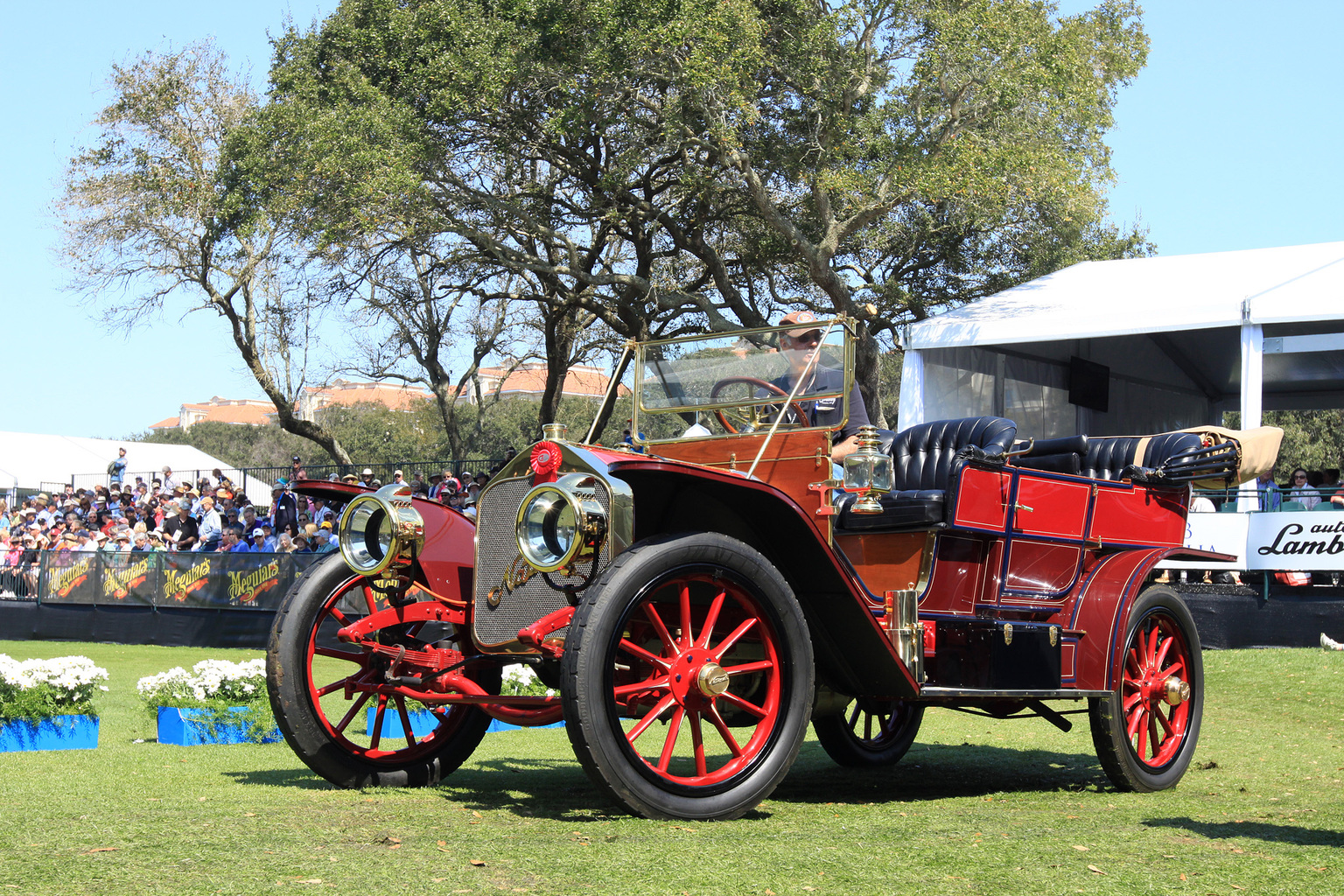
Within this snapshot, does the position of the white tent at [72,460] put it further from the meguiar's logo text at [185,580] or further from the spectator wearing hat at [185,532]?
the meguiar's logo text at [185,580]

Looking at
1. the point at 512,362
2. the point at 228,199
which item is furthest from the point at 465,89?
the point at 512,362

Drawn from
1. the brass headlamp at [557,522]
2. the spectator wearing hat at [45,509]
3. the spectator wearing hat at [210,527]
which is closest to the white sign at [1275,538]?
the brass headlamp at [557,522]

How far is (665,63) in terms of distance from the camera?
18391mm

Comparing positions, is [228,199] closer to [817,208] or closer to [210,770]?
[817,208]

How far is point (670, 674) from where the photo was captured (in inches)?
166

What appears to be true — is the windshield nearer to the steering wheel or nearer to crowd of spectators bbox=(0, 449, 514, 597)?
the steering wheel

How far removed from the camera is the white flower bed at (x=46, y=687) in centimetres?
681

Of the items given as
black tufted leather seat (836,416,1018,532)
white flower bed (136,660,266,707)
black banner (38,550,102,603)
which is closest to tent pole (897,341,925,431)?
black tufted leather seat (836,416,1018,532)

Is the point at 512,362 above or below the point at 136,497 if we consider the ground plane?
above

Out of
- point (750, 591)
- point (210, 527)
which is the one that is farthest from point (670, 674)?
point (210, 527)

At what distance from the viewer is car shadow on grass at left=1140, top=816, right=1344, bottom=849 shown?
165 inches

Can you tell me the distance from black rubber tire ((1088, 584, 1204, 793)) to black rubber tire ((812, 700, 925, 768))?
3.20 ft

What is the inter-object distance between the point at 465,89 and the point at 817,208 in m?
6.10

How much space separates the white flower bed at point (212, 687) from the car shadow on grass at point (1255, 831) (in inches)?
195
